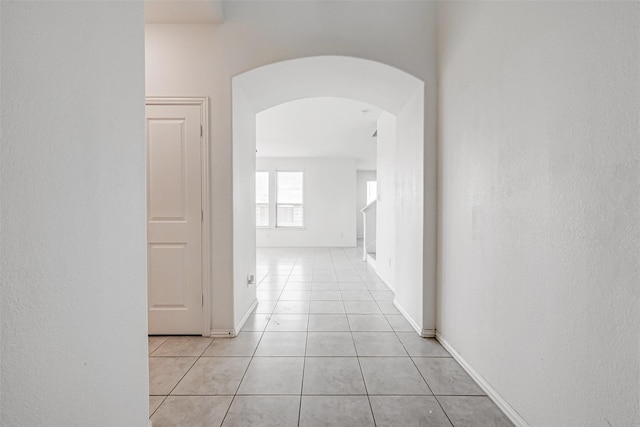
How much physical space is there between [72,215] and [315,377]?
175cm

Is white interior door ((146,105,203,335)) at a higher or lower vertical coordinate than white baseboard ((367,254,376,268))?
higher

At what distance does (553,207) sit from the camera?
54.0 inches

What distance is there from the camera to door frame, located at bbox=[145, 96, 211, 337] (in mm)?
2770

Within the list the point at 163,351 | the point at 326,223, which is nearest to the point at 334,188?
the point at 326,223

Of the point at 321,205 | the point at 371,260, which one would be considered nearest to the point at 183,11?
the point at 371,260

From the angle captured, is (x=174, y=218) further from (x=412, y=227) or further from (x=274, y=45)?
(x=412, y=227)

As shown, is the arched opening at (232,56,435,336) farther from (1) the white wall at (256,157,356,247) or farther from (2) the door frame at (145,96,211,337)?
(1) the white wall at (256,157,356,247)

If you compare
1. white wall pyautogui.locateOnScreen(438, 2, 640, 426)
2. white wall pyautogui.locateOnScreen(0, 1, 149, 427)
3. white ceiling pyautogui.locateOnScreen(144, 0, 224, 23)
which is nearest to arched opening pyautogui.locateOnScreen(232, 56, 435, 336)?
white ceiling pyautogui.locateOnScreen(144, 0, 224, 23)

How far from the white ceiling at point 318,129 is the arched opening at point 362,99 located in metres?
1.42

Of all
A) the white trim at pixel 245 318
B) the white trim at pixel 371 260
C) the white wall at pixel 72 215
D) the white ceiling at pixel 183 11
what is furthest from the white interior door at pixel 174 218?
the white trim at pixel 371 260

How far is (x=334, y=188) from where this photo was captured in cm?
973

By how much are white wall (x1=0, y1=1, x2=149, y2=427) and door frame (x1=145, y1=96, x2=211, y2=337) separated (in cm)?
135

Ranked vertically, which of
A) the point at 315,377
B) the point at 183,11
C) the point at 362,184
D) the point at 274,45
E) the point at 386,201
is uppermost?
the point at 183,11

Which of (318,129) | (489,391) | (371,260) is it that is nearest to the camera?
(489,391)
